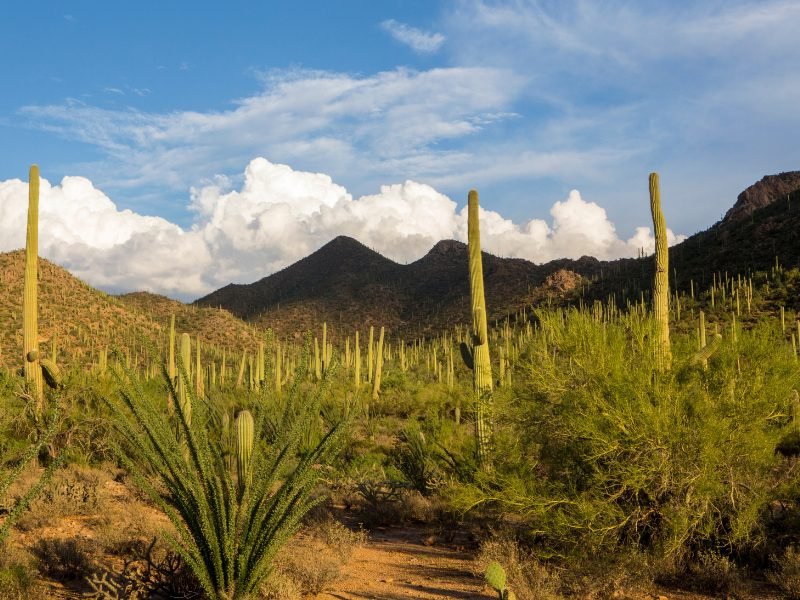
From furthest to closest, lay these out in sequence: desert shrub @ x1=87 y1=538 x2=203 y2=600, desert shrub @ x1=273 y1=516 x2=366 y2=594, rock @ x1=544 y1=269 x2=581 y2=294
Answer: rock @ x1=544 y1=269 x2=581 y2=294 → desert shrub @ x1=273 y1=516 x2=366 y2=594 → desert shrub @ x1=87 y1=538 x2=203 y2=600

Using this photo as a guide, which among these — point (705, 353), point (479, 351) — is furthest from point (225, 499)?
point (479, 351)

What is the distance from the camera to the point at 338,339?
2682 inches

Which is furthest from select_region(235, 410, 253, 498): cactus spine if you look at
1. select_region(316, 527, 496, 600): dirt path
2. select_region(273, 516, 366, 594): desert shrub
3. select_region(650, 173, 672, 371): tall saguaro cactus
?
select_region(650, 173, 672, 371): tall saguaro cactus

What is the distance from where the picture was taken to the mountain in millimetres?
47750

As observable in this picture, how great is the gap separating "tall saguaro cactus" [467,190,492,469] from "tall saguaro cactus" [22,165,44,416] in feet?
28.4

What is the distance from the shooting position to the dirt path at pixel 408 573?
22.5 feet

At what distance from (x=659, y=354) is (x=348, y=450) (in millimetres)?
10007

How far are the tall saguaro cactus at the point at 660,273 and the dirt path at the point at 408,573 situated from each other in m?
3.40

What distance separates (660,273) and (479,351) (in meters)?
2.96

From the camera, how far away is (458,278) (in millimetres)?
77625

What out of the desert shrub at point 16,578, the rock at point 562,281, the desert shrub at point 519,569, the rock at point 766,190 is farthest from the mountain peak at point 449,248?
the desert shrub at point 16,578

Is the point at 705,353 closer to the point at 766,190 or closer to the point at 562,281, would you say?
the point at 562,281

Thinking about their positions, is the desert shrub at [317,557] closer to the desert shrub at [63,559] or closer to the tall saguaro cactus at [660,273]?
the desert shrub at [63,559]

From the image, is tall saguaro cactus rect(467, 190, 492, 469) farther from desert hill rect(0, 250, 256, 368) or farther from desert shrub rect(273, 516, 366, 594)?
desert hill rect(0, 250, 256, 368)
